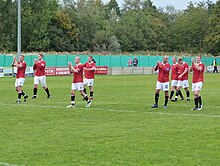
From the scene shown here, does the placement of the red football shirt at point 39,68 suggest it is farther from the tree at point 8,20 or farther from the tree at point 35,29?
the tree at point 8,20

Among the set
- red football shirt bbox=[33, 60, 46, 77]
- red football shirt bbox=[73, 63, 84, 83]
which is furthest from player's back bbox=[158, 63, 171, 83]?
red football shirt bbox=[33, 60, 46, 77]

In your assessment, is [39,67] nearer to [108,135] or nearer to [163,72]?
[163,72]

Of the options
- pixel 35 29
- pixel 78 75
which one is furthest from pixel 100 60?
pixel 78 75

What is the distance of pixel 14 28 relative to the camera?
98438 mm

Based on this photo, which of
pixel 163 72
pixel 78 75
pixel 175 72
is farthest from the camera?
pixel 175 72

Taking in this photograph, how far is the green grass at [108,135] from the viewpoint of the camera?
1076 centimetres

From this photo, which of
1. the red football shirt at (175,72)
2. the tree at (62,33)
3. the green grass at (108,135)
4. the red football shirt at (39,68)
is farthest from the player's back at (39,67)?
the tree at (62,33)

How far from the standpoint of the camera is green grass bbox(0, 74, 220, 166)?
10.8 m

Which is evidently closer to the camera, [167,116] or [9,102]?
[167,116]

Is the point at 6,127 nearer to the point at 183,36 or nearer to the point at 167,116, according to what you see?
the point at 167,116

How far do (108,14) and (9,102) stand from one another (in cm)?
11643

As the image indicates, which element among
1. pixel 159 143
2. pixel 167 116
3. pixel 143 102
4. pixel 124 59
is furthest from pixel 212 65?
pixel 159 143

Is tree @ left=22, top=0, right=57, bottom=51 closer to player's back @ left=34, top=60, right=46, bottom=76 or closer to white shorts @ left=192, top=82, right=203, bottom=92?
player's back @ left=34, top=60, right=46, bottom=76

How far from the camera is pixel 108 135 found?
45.2ft
